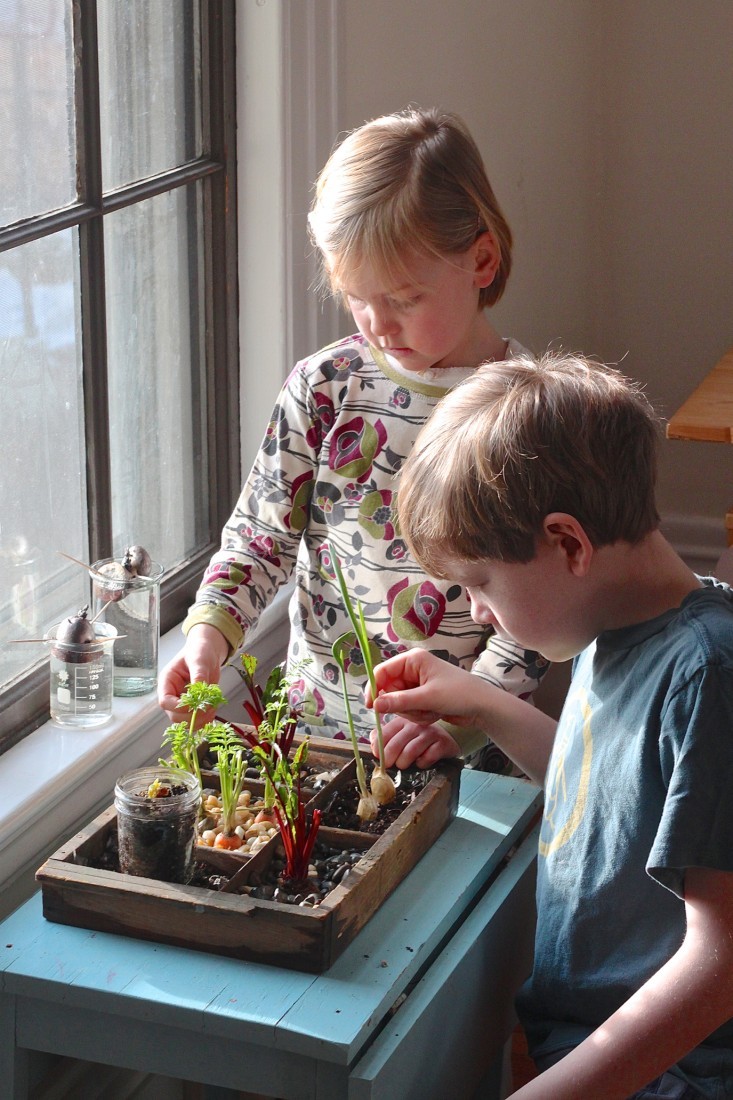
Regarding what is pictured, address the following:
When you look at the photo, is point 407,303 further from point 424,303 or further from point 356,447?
point 356,447

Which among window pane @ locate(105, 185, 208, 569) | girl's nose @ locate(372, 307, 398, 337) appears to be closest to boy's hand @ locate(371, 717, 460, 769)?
girl's nose @ locate(372, 307, 398, 337)

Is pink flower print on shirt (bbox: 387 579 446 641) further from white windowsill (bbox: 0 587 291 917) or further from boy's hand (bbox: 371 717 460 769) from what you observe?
white windowsill (bbox: 0 587 291 917)

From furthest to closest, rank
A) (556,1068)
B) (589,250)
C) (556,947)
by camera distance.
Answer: (589,250), (556,947), (556,1068)

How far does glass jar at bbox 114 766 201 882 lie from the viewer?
1164 mm

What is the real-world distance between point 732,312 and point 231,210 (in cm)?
167

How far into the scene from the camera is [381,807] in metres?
1.35

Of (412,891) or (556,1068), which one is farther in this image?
(412,891)

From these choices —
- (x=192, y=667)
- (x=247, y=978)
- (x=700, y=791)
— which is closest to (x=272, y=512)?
(x=192, y=667)

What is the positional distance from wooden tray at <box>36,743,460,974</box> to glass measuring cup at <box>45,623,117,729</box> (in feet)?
1.07

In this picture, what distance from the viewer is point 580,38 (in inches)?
118

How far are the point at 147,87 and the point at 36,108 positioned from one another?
10.6 inches

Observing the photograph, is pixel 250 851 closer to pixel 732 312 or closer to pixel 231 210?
pixel 231 210

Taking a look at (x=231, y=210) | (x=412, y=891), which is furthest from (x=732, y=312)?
(x=412, y=891)

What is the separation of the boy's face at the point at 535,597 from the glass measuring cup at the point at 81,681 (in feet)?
1.92
